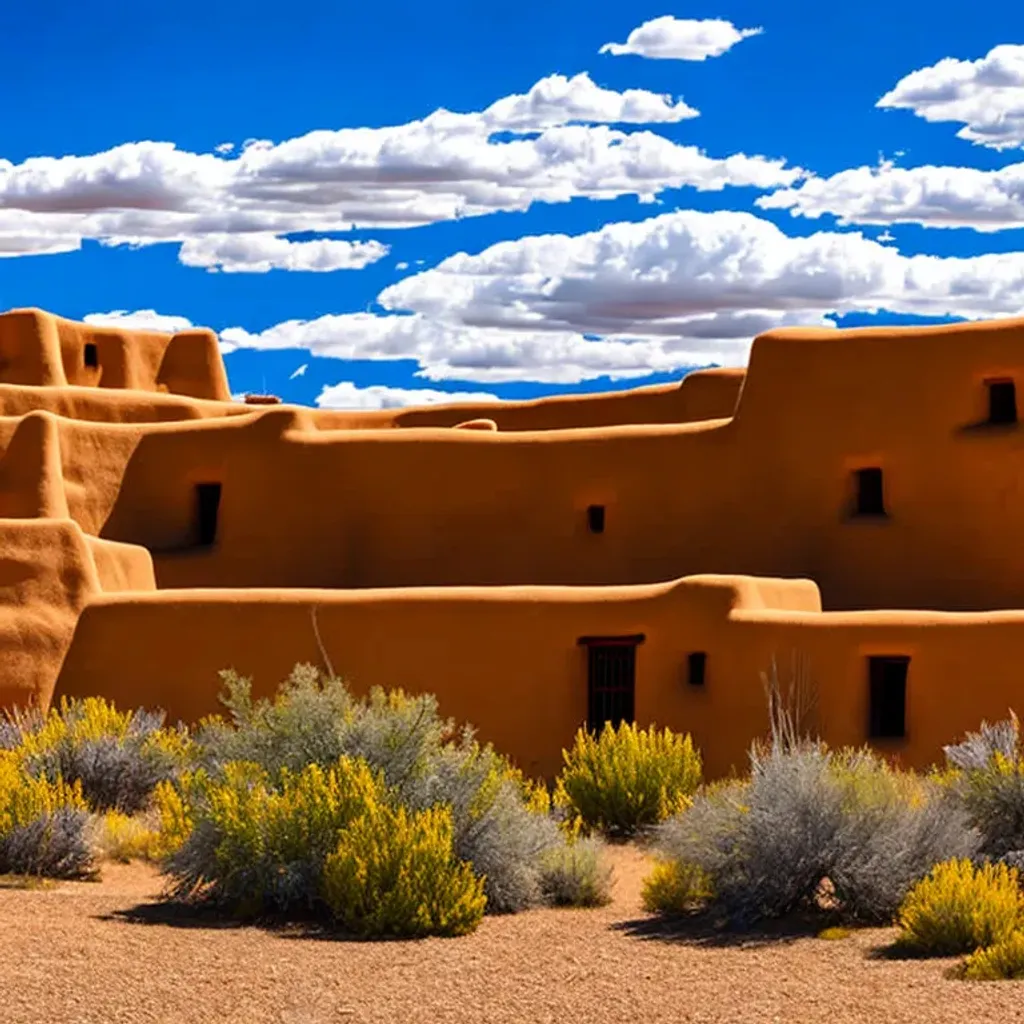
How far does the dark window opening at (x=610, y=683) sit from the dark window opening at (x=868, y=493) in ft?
17.8

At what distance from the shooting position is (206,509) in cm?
2973

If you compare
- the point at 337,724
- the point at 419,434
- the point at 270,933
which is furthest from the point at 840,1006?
the point at 419,434

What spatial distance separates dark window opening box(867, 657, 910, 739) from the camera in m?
20.7

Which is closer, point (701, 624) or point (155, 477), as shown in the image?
point (701, 624)

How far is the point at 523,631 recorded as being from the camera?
72.7ft

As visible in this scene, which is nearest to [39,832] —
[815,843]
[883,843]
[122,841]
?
[122,841]

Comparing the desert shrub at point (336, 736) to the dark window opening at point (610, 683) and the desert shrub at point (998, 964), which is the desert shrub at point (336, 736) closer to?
the desert shrub at point (998, 964)

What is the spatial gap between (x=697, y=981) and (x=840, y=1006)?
106 cm

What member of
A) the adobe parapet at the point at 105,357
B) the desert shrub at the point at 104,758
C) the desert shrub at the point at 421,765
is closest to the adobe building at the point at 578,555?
the desert shrub at the point at 104,758

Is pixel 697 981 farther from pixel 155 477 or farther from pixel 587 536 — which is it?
pixel 155 477

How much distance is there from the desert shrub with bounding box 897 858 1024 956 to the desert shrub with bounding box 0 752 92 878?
7097mm

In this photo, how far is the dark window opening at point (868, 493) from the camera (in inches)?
1021

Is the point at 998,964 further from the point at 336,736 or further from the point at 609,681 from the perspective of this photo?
the point at 609,681

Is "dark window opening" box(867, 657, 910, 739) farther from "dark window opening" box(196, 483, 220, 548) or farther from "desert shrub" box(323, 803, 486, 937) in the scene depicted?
"dark window opening" box(196, 483, 220, 548)
